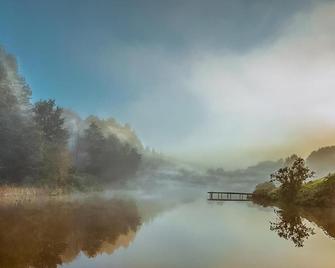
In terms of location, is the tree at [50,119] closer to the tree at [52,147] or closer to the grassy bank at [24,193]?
the tree at [52,147]

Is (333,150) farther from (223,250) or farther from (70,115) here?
(223,250)

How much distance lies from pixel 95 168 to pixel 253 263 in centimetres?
5166

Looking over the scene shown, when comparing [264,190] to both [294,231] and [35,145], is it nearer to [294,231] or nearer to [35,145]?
[35,145]

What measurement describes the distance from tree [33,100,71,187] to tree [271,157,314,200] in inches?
838

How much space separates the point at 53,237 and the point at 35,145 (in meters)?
26.9

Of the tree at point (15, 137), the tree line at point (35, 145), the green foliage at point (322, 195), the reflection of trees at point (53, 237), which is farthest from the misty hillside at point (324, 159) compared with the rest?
the reflection of trees at point (53, 237)

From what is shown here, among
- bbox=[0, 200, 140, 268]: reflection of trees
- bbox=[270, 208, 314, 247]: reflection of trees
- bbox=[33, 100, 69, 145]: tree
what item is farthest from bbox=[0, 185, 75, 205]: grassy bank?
bbox=[270, 208, 314, 247]: reflection of trees

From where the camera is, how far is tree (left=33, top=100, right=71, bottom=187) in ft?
136

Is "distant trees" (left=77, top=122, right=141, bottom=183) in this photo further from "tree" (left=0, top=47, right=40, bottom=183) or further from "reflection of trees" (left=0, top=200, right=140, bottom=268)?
"reflection of trees" (left=0, top=200, right=140, bottom=268)

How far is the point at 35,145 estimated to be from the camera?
3791 centimetres

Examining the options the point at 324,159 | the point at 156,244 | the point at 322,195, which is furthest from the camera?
the point at 324,159

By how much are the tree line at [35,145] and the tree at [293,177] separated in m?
21.5

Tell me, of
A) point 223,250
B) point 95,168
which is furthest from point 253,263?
point 95,168

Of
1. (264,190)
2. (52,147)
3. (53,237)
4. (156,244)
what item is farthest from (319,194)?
(52,147)
